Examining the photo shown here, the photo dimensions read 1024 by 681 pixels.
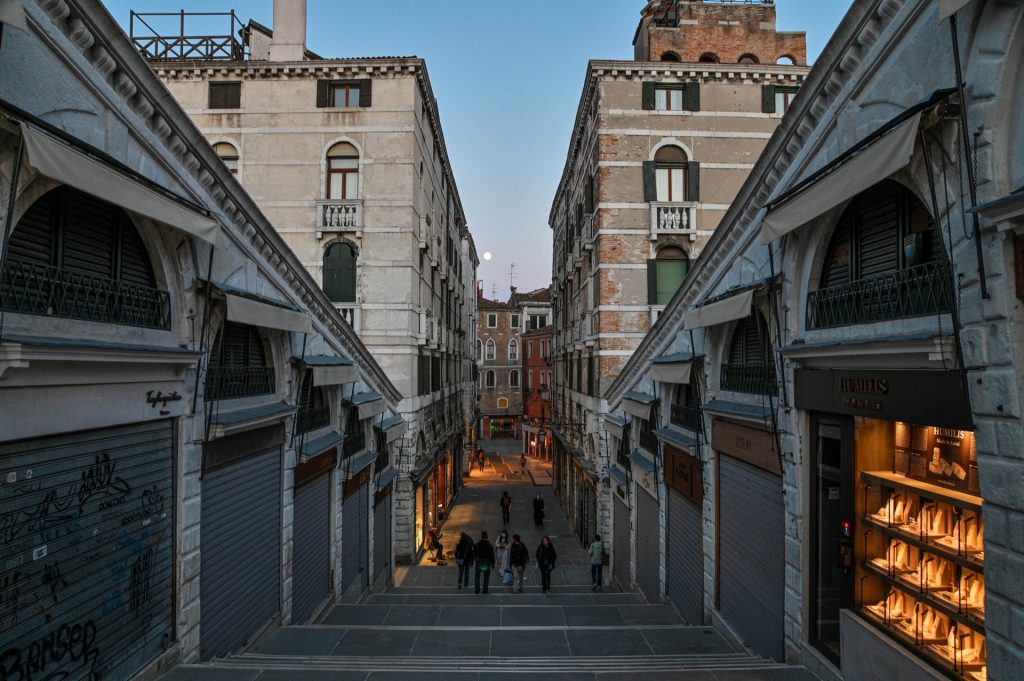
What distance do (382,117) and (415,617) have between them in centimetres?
1852

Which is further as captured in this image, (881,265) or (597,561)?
(597,561)

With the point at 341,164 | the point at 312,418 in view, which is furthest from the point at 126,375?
the point at 341,164

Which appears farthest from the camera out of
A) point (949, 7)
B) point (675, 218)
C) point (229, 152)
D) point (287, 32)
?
point (287, 32)

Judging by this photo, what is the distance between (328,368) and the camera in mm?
12602

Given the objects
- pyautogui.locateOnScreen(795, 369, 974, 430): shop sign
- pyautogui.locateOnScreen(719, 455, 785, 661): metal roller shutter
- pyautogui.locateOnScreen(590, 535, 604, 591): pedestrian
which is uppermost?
pyautogui.locateOnScreen(795, 369, 974, 430): shop sign

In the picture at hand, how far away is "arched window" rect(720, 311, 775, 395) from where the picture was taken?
9.49 meters

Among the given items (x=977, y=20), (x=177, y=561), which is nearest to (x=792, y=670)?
(x=977, y=20)

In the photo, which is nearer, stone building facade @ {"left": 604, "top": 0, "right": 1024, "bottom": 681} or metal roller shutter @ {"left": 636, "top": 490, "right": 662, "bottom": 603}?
stone building facade @ {"left": 604, "top": 0, "right": 1024, "bottom": 681}

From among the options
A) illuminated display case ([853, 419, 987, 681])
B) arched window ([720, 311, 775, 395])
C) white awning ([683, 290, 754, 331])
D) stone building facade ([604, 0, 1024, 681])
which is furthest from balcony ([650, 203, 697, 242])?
illuminated display case ([853, 419, 987, 681])

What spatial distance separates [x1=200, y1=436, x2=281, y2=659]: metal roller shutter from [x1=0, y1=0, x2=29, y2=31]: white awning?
572cm

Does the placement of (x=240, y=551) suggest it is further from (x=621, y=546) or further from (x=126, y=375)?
(x=621, y=546)

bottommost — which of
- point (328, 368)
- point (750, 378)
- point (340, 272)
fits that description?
point (750, 378)

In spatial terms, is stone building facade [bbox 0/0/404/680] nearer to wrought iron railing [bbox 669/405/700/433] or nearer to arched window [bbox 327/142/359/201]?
wrought iron railing [bbox 669/405/700/433]

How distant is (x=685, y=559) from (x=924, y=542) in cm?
711
